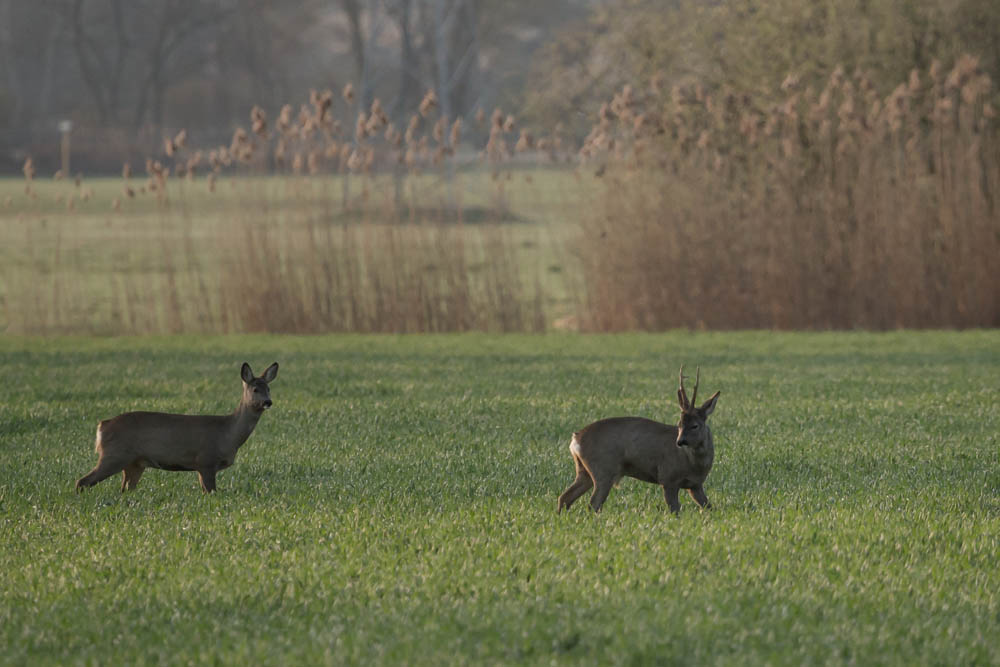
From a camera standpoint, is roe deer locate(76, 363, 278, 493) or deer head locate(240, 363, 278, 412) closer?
roe deer locate(76, 363, 278, 493)

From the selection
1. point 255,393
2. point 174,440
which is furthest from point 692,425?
point 174,440

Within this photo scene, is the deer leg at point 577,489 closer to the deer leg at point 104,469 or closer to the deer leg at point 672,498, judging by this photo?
the deer leg at point 672,498

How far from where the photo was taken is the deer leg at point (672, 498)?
6.66 meters

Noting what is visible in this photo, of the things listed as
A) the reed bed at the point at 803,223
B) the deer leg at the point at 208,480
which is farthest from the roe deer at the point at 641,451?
the reed bed at the point at 803,223

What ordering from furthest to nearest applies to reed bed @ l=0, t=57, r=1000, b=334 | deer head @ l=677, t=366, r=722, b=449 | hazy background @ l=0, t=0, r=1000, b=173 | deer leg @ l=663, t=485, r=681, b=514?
1. hazy background @ l=0, t=0, r=1000, b=173
2. reed bed @ l=0, t=57, r=1000, b=334
3. deer leg @ l=663, t=485, r=681, b=514
4. deer head @ l=677, t=366, r=722, b=449

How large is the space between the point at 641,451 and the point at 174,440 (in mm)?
2301

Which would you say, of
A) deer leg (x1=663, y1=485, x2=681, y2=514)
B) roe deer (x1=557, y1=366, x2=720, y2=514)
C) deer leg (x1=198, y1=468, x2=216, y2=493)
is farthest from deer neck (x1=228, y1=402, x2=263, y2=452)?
deer leg (x1=663, y1=485, x2=681, y2=514)

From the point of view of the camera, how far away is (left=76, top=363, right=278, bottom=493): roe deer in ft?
23.1

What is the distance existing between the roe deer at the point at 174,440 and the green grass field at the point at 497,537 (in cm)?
16

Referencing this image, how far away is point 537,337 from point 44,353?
521 cm

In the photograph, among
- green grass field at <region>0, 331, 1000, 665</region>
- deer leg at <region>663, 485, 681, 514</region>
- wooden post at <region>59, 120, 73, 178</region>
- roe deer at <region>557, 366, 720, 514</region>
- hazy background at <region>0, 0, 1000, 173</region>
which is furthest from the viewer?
hazy background at <region>0, 0, 1000, 173</region>

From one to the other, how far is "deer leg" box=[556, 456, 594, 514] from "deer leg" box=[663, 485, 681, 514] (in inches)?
13.8

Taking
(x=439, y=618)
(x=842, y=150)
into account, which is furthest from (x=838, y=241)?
(x=439, y=618)

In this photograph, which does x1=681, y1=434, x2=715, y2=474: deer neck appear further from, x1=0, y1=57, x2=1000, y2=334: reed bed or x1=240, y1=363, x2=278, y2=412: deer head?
x1=0, y1=57, x2=1000, y2=334: reed bed
